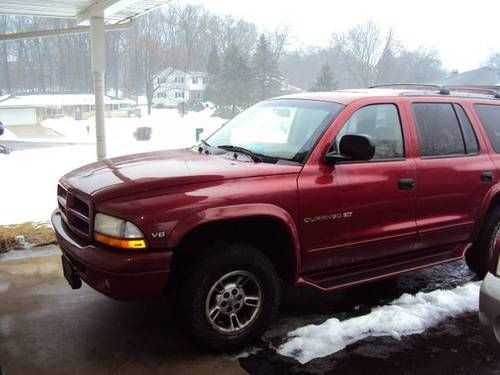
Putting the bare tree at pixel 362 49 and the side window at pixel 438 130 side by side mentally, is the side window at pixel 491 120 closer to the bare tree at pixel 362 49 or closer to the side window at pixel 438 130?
the side window at pixel 438 130

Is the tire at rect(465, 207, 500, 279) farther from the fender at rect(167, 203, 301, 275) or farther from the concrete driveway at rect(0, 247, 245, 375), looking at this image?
the concrete driveway at rect(0, 247, 245, 375)

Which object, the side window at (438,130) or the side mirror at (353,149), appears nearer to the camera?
the side mirror at (353,149)

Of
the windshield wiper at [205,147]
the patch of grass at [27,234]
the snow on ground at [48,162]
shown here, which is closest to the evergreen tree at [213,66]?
the snow on ground at [48,162]

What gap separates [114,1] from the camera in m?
7.59

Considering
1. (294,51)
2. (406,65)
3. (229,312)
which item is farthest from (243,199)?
(294,51)

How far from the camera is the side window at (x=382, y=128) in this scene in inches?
167

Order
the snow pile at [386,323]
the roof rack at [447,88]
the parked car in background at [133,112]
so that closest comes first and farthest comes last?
the snow pile at [386,323] → the roof rack at [447,88] → the parked car in background at [133,112]

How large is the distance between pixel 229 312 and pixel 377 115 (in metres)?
2.01

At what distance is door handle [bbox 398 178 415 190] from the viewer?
4.19 m

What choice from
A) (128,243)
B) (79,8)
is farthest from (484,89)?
(79,8)

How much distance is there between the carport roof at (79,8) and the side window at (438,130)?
4.75 metres

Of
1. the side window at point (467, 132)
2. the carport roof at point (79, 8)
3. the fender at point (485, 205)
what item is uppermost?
the carport roof at point (79, 8)

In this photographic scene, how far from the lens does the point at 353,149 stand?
381 cm

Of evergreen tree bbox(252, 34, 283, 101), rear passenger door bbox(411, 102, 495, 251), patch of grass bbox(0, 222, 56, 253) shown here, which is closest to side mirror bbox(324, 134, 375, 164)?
rear passenger door bbox(411, 102, 495, 251)
